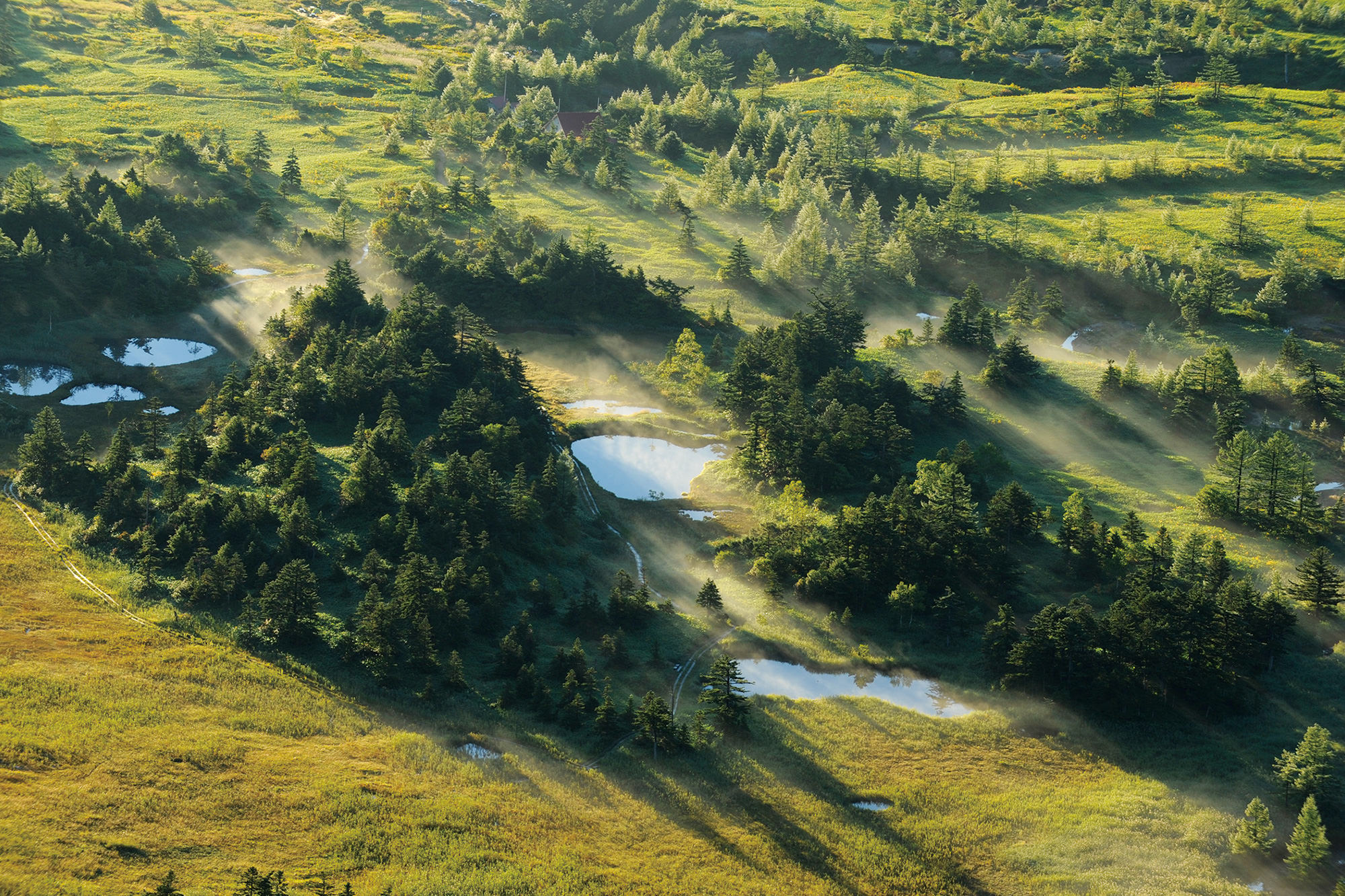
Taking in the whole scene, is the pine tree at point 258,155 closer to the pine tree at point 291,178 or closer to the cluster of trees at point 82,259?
the pine tree at point 291,178

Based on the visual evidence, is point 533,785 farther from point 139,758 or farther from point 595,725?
point 139,758

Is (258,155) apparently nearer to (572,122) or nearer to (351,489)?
(572,122)

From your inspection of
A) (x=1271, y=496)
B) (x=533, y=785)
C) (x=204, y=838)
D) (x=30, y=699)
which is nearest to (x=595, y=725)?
(x=533, y=785)

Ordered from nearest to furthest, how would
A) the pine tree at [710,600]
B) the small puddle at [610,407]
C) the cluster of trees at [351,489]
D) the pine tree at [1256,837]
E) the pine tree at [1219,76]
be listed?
the pine tree at [1256,837], the cluster of trees at [351,489], the pine tree at [710,600], the small puddle at [610,407], the pine tree at [1219,76]

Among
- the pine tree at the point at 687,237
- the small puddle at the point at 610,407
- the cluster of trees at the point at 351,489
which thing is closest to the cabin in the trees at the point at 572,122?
the pine tree at the point at 687,237

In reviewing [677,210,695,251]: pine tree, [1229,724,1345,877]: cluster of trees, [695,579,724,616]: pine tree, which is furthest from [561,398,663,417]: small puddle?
[1229,724,1345,877]: cluster of trees
